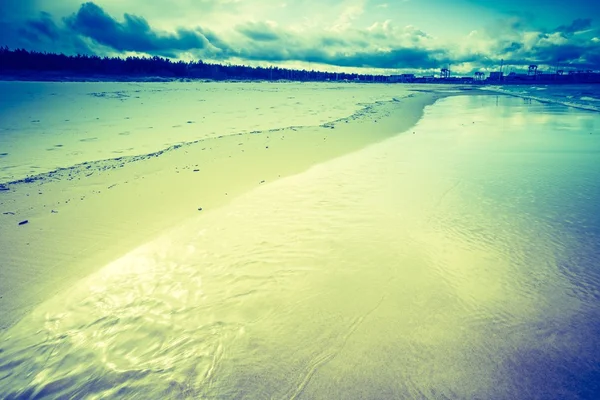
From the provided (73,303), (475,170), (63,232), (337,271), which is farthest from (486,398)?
(475,170)

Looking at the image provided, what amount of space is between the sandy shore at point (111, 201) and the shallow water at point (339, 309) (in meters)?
0.44

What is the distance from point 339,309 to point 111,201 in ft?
16.3

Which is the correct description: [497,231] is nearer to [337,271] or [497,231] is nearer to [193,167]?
[337,271]

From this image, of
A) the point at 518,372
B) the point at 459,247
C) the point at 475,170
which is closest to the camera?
the point at 518,372

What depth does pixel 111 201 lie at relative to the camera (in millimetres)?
6020

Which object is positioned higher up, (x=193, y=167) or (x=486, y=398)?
(x=193, y=167)

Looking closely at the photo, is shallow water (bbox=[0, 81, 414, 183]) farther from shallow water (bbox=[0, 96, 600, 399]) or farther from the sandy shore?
shallow water (bbox=[0, 96, 600, 399])

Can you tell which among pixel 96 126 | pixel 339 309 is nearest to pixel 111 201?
pixel 339 309

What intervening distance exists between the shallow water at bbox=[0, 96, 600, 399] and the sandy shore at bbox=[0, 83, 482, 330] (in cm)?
44

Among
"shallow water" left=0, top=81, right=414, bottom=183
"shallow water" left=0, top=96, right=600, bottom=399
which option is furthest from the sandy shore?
"shallow water" left=0, top=81, right=414, bottom=183

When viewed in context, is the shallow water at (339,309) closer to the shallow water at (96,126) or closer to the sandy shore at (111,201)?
the sandy shore at (111,201)

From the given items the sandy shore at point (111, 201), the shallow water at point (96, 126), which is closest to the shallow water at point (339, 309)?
the sandy shore at point (111, 201)

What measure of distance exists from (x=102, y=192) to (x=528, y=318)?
7082mm

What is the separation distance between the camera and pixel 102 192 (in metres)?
6.45
